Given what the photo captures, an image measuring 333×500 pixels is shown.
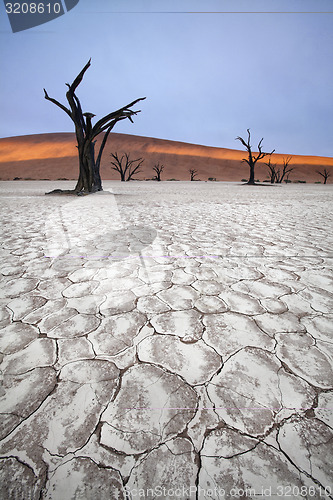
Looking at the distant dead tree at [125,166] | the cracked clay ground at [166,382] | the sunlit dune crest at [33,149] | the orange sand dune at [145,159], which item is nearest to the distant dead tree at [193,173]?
the orange sand dune at [145,159]

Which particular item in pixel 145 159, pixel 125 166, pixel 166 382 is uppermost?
pixel 145 159

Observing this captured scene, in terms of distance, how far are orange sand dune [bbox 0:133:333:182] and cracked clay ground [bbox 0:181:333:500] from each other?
41.3 metres

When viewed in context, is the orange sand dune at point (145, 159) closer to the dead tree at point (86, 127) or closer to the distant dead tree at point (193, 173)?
the distant dead tree at point (193, 173)

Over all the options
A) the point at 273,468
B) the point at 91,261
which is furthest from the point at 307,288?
the point at 91,261

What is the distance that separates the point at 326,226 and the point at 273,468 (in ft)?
14.4

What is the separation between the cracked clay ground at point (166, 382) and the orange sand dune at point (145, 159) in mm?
41290

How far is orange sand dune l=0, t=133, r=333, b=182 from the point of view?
142 feet

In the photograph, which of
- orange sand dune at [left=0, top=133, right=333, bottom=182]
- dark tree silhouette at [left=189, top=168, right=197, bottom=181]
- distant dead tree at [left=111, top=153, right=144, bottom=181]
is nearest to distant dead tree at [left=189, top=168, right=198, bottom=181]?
dark tree silhouette at [left=189, top=168, right=197, bottom=181]

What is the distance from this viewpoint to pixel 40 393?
0.92 metres

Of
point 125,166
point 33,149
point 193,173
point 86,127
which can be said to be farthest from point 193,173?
point 33,149

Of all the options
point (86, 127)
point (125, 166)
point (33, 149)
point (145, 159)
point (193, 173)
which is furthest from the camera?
point (33, 149)

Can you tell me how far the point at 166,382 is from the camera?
968mm

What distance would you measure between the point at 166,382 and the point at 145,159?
54.2m

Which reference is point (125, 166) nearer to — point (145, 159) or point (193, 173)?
point (145, 159)
